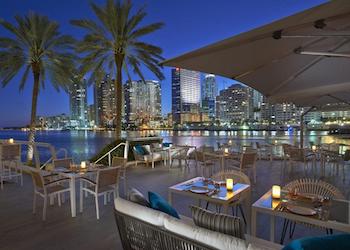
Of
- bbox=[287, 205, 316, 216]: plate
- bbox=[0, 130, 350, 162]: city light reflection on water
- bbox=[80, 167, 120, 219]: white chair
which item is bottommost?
bbox=[0, 130, 350, 162]: city light reflection on water

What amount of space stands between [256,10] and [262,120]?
74.8 m

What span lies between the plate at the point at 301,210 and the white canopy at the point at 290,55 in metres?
1.48

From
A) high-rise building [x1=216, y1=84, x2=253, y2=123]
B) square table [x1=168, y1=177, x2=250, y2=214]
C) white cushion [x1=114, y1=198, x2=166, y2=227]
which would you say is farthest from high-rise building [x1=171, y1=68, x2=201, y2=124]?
white cushion [x1=114, y1=198, x2=166, y2=227]

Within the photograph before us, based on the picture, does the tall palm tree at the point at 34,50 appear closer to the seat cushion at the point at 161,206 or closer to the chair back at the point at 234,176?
the chair back at the point at 234,176

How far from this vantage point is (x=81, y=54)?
10.7m

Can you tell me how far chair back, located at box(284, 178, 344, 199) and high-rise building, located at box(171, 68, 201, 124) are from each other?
64.2 meters

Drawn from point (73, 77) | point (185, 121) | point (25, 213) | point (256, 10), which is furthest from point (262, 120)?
point (25, 213)

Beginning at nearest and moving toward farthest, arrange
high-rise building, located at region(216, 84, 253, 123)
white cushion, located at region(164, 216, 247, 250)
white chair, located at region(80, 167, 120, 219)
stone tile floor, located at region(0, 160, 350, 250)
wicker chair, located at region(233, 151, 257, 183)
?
1. white cushion, located at region(164, 216, 247, 250)
2. stone tile floor, located at region(0, 160, 350, 250)
3. white chair, located at region(80, 167, 120, 219)
4. wicker chair, located at region(233, 151, 257, 183)
5. high-rise building, located at region(216, 84, 253, 123)

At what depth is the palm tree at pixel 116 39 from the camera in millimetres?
10133

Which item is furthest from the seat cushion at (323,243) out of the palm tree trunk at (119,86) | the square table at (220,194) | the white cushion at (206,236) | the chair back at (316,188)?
the palm tree trunk at (119,86)

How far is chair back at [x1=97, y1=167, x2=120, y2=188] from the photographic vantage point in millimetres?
4244

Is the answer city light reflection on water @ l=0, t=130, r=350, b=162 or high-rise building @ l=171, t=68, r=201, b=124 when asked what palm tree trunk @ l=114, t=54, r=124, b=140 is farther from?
high-rise building @ l=171, t=68, r=201, b=124

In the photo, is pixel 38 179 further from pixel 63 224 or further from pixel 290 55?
pixel 290 55

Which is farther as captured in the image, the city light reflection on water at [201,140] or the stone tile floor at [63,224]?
the city light reflection on water at [201,140]
